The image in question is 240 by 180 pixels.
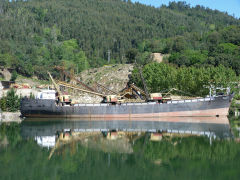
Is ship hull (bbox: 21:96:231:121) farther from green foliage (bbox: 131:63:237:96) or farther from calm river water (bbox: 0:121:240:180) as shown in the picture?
calm river water (bbox: 0:121:240:180)

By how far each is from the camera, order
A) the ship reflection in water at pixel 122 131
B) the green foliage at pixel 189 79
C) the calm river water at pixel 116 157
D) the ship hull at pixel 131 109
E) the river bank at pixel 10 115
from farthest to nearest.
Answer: the green foliage at pixel 189 79
the river bank at pixel 10 115
the ship hull at pixel 131 109
the ship reflection in water at pixel 122 131
the calm river water at pixel 116 157

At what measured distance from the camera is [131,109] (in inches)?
2746

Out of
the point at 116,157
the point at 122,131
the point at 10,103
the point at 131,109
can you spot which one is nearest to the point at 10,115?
the point at 10,103

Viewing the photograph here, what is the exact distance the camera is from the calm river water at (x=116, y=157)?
30.2 metres

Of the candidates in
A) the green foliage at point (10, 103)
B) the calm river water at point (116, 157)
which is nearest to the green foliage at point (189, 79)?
the green foliage at point (10, 103)

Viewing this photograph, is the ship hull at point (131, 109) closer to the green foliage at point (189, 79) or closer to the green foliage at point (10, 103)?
the green foliage at point (189, 79)

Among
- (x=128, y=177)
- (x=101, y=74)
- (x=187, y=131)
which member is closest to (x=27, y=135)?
(x=187, y=131)

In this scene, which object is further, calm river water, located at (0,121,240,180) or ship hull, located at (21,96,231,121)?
ship hull, located at (21,96,231,121)

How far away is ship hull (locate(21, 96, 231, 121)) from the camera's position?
6719 cm

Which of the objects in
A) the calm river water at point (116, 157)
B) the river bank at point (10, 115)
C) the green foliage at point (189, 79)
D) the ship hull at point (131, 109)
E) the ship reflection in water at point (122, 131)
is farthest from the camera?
the green foliage at point (189, 79)

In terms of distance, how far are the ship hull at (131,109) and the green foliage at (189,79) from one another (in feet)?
27.4

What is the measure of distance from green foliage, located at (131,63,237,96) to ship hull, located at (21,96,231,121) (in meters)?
8.34

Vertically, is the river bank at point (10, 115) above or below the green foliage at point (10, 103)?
below

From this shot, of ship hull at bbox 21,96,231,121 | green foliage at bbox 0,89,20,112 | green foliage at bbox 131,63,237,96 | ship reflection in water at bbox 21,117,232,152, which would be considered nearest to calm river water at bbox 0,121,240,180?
ship reflection in water at bbox 21,117,232,152
